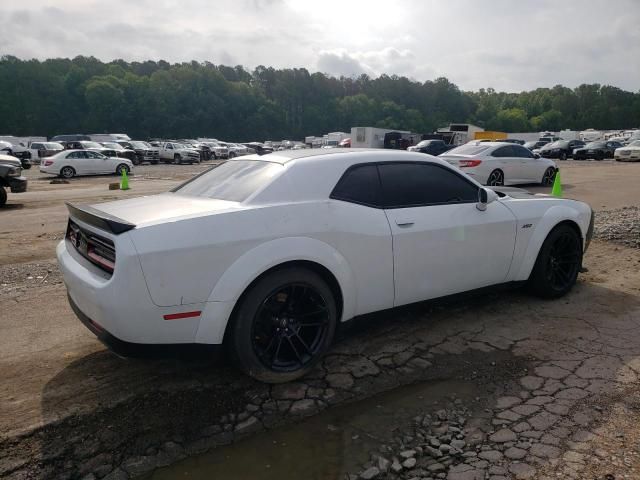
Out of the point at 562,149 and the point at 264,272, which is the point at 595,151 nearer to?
the point at 562,149

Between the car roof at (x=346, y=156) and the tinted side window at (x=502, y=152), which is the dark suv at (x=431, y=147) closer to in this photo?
the tinted side window at (x=502, y=152)

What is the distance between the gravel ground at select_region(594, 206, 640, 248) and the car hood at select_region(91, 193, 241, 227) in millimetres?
6538

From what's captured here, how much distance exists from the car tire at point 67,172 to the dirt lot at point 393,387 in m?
20.5

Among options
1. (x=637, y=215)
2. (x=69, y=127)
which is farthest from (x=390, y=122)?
(x=637, y=215)

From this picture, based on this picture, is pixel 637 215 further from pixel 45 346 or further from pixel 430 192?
pixel 45 346

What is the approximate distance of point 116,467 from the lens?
2.60 m

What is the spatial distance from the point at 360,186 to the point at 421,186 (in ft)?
1.99

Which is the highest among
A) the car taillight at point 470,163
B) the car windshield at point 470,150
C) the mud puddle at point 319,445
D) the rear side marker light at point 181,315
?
the car windshield at point 470,150

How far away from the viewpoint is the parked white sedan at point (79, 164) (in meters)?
23.1

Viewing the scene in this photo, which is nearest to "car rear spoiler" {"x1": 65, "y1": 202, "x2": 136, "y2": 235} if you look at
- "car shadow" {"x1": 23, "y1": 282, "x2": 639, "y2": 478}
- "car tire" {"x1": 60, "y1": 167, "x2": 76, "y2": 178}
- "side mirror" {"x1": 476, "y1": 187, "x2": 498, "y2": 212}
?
"car shadow" {"x1": 23, "y1": 282, "x2": 639, "y2": 478}

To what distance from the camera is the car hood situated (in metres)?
3.19

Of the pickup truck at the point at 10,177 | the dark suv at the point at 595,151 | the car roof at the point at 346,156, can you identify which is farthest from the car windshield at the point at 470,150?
the dark suv at the point at 595,151

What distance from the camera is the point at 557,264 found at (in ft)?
16.6

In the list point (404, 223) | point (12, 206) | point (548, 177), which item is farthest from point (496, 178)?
point (12, 206)
